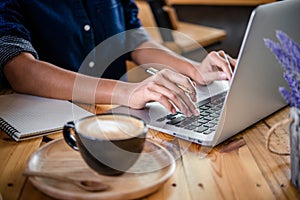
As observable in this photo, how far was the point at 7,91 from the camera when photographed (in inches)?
47.7

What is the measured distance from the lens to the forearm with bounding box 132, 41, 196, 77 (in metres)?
1.31

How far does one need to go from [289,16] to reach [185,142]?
323 mm

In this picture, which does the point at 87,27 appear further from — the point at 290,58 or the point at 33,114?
the point at 290,58

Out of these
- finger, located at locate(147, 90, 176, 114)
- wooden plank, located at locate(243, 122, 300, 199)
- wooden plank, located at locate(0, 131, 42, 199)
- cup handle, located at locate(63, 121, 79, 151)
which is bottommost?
wooden plank, located at locate(243, 122, 300, 199)

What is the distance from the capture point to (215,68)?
3.97 ft

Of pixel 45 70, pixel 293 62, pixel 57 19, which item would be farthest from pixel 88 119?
pixel 57 19

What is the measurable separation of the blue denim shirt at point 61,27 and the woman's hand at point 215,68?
0.38 meters

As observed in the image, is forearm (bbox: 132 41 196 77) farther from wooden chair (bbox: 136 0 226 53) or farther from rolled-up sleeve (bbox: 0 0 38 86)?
wooden chair (bbox: 136 0 226 53)

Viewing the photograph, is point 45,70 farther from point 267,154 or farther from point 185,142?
point 267,154

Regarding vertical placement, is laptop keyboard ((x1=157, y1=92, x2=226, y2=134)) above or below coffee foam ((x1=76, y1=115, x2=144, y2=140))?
below

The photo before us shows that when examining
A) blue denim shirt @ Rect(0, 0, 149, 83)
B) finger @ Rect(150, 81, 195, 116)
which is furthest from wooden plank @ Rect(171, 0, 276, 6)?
finger @ Rect(150, 81, 195, 116)

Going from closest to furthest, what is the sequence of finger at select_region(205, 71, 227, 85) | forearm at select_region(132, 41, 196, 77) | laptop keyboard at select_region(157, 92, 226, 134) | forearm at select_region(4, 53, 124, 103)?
laptop keyboard at select_region(157, 92, 226, 134)
forearm at select_region(4, 53, 124, 103)
finger at select_region(205, 71, 227, 85)
forearm at select_region(132, 41, 196, 77)

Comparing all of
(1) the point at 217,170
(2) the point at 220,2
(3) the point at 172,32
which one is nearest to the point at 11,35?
(1) the point at 217,170

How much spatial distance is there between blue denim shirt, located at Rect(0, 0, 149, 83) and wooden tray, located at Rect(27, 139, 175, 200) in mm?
456
